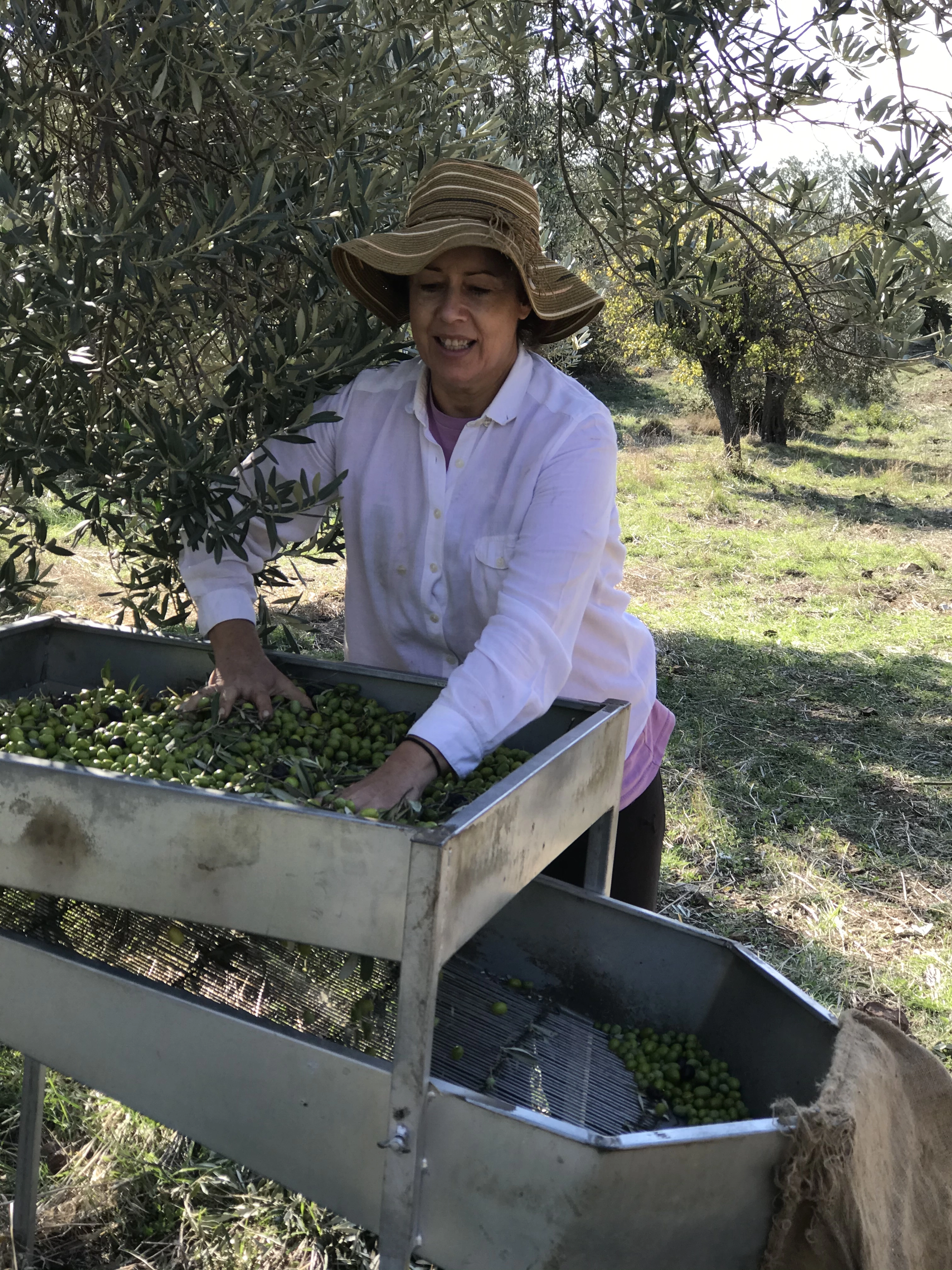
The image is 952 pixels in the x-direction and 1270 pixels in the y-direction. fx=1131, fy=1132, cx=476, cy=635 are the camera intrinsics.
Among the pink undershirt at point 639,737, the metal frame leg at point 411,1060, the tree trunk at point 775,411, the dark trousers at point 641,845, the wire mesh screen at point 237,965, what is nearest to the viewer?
the metal frame leg at point 411,1060

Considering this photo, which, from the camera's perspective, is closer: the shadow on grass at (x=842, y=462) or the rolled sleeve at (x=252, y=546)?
the rolled sleeve at (x=252, y=546)

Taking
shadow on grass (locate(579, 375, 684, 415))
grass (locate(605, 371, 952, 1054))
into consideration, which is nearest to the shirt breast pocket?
grass (locate(605, 371, 952, 1054))

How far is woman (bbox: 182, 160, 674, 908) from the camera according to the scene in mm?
2371

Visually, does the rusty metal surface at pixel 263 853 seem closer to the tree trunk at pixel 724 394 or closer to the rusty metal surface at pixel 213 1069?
the rusty metal surface at pixel 213 1069

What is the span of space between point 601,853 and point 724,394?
13817 mm

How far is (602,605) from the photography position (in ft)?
9.02

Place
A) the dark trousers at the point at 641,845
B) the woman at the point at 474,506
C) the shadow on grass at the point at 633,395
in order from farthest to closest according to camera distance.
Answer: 1. the shadow on grass at the point at 633,395
2. the dark trousers at the point at 641,845
3. the woman at the point at 474,506

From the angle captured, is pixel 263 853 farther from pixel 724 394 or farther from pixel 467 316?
pixel 724 394

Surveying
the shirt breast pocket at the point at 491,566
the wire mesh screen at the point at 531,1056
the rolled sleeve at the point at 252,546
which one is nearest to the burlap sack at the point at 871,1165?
the wire mesh screen at the point at 531,1056

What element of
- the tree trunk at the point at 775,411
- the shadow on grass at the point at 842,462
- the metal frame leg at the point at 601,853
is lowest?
the metal frame leg at the point at 601,853

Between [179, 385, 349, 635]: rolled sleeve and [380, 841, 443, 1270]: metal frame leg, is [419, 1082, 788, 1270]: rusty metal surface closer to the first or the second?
[380, 841, 443, 1270]: metal frame leg

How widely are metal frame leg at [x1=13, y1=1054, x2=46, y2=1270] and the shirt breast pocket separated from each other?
1499 millimetres

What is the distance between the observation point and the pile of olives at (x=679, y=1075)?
7.25 ft

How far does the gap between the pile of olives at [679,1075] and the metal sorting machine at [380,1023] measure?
37mm
